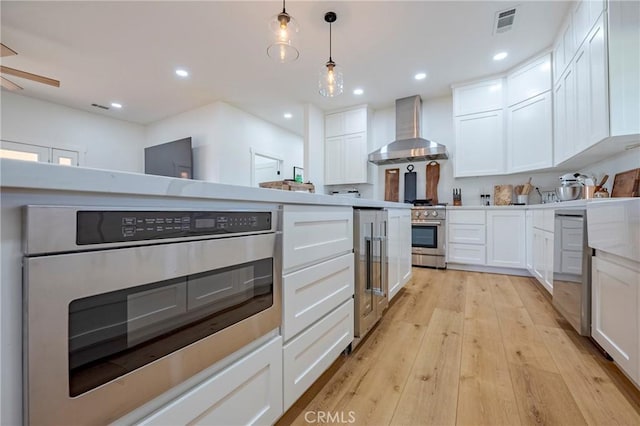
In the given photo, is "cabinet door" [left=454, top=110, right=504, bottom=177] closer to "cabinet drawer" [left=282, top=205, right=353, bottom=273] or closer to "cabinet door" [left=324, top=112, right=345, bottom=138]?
"cabinet door" [left=324, top=112, right=345, bottom=138]

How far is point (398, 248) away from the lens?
233cm

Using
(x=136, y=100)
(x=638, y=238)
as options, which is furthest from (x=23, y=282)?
(x=136, y=100)

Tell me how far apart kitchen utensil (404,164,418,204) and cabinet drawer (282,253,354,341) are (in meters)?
3.38

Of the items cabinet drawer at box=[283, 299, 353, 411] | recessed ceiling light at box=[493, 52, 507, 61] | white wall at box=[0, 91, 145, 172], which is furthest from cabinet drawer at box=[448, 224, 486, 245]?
white wall at box=[0, 91, 145, 172]

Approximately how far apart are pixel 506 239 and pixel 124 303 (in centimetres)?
401

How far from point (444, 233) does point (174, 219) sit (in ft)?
12.4

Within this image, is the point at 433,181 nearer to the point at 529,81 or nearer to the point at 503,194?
the point at 503,194

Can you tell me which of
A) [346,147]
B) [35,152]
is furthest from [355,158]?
[35,152]

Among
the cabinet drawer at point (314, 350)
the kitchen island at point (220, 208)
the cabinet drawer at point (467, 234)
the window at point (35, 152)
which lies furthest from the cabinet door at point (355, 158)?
the window at point (35, 152)

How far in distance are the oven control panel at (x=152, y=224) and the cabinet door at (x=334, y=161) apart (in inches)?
165

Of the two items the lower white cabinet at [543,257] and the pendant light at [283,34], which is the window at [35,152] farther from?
the lower white cabinet at [543,257]

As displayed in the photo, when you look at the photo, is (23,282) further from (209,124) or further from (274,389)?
(209,124)

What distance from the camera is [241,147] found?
4.95 meters

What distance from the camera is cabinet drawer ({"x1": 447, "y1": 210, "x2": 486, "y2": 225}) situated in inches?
139
